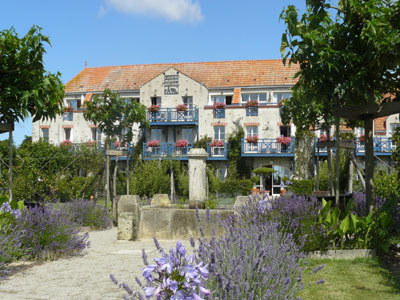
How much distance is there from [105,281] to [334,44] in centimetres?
581

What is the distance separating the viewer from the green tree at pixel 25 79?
319 inches

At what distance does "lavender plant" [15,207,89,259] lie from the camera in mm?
8586

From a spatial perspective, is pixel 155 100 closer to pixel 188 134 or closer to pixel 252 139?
pixel 188 134

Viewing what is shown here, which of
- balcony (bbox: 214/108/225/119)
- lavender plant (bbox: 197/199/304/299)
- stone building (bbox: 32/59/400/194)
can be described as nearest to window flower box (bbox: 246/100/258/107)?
stone building (bbox: 32/59/400/194)

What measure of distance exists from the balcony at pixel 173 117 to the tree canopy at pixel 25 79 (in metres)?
28.2

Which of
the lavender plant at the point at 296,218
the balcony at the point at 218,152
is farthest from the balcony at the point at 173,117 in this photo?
the lavender plant at the point at 296,218

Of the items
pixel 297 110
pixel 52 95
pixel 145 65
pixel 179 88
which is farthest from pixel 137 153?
pixel 52 95

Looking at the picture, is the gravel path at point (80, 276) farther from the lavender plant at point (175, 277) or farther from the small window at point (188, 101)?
the small window at point (188, 101)

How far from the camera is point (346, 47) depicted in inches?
327

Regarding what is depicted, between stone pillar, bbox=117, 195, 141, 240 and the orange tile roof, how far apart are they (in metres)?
26.2

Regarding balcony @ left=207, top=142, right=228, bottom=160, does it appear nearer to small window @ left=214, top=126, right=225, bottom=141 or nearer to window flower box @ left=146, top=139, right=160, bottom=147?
small window @ left=214, top=126, right=225, bottom=141

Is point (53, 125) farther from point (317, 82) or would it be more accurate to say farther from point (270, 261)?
point (270, 261)

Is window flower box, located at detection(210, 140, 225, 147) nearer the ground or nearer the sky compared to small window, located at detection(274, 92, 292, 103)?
nearer the ground

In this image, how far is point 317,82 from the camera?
8.55 metres
